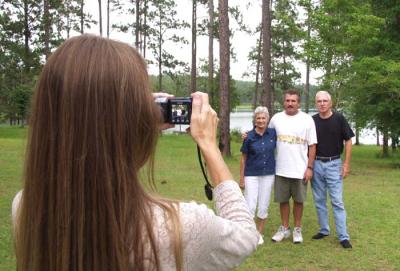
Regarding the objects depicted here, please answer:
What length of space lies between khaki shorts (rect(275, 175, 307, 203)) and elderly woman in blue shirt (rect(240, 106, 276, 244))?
4.8 inches

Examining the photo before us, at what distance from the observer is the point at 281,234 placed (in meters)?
6.92

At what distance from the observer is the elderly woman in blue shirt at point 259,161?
6.68m

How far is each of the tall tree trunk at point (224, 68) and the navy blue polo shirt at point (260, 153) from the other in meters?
10.2

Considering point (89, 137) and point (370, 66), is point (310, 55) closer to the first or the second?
point (370, 66)

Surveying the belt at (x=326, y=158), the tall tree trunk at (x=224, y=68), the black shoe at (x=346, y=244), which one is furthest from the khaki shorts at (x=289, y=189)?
the tall tree trunk at (x=224, y=68)

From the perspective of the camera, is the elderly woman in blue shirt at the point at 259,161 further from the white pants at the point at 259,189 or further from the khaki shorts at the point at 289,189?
the khaki shorts at the point at 289,189

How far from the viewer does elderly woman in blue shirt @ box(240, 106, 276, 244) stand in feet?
21.9

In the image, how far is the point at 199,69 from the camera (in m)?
55.2

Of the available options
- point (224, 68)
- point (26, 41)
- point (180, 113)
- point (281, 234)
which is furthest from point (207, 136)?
point (26, 41)

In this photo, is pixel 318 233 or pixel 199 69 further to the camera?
pixel 199 69

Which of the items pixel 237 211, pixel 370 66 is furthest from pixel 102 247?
pixel 370 66

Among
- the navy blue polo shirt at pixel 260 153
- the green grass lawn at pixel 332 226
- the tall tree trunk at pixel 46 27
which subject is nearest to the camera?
the green grass lawn at pixel 332 226

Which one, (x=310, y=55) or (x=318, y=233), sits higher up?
(x=310, y=55)

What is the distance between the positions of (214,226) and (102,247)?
28 cm
